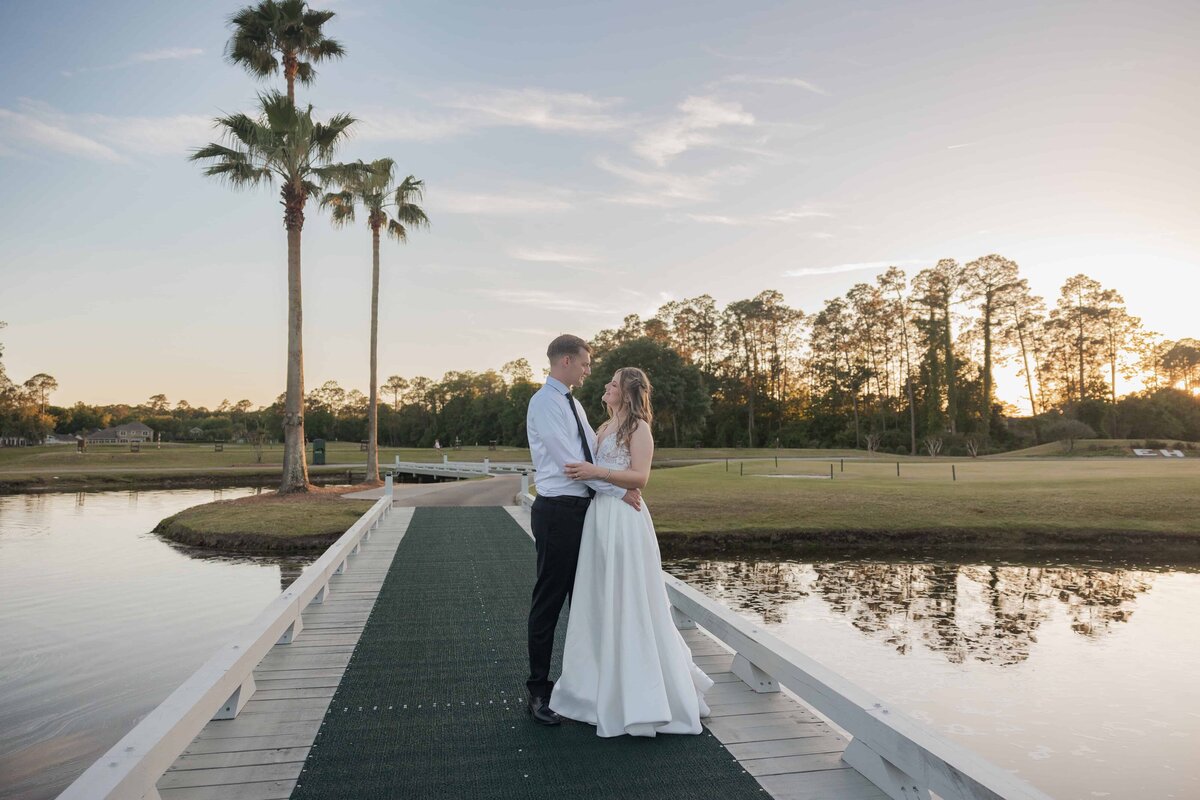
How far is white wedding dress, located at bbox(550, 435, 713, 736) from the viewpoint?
3559mm

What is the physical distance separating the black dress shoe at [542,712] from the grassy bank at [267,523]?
Answer: 13265 mm

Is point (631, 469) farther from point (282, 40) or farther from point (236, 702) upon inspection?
point (282, 40)

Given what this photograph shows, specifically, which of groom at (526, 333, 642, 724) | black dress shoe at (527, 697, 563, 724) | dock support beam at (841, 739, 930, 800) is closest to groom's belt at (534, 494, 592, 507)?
groom at (526, 333, 642, 724)

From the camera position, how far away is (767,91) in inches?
894

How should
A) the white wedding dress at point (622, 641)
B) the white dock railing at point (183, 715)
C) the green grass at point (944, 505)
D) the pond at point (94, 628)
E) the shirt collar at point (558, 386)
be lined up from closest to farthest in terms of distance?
the white dock railing at point (183, 715), the white wedding dress at point (622, 641), the shirt collar at point (558, 386), the pond at point (94, 628), the green grass at point (944, 505)

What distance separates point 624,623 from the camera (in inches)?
141

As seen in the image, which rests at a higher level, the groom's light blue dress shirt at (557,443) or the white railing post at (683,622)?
the groom's light blue dress shirt at (557,443)

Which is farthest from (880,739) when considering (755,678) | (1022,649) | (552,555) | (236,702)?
(1022,649)

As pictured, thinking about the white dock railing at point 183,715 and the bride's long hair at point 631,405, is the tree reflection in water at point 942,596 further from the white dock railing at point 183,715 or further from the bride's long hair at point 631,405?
the white dock railing at point 183,715

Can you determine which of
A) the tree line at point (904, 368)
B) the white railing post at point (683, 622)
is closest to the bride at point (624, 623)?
the white railing post at point (683, 622)

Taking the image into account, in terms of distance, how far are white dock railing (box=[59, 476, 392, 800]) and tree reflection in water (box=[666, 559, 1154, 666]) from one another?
7127 mm

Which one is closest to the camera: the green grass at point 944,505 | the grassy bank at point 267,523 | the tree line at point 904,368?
the grassy bank at point 267,523

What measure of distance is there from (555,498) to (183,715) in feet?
6.36

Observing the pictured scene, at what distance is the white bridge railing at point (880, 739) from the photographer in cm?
238
